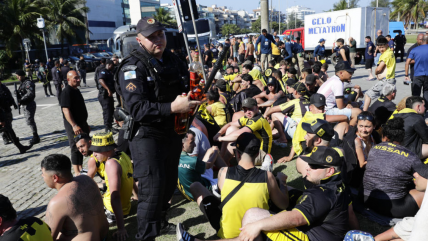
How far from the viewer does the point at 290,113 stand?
682 centimetres

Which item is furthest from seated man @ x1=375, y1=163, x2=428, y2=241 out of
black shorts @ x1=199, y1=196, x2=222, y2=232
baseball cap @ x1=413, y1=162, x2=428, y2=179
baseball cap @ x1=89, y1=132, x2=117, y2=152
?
baseball cap @ x1=89, y1=132, x2=117, y2=152

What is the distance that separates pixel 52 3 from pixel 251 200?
42694 millimetres

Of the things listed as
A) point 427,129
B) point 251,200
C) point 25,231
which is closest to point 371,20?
point 427,129

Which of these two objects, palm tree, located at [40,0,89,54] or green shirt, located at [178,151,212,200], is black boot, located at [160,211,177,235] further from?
palm tree, located at [40,0,89,54]

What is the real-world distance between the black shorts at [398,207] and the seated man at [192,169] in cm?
205

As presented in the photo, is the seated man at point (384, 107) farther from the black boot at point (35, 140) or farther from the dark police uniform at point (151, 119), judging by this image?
the black boot at point (35, 140)

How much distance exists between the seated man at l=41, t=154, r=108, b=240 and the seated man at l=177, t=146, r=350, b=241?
4.90 ft

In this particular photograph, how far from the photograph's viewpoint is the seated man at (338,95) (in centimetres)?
580

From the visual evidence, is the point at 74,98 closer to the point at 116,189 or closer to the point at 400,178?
the point at 116,189

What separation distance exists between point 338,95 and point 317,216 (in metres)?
3.97

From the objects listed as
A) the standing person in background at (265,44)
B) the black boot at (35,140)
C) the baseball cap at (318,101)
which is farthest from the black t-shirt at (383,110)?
the standing person in background at (265,44)

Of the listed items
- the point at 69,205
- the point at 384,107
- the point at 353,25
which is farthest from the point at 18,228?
the point at 353,25

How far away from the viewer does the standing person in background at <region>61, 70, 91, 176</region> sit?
551 centimetres

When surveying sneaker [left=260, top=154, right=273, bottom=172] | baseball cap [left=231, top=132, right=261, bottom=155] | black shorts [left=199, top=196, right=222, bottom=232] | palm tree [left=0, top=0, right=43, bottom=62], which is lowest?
black shorts [left=199, top=196, right=222, bottom=232]
